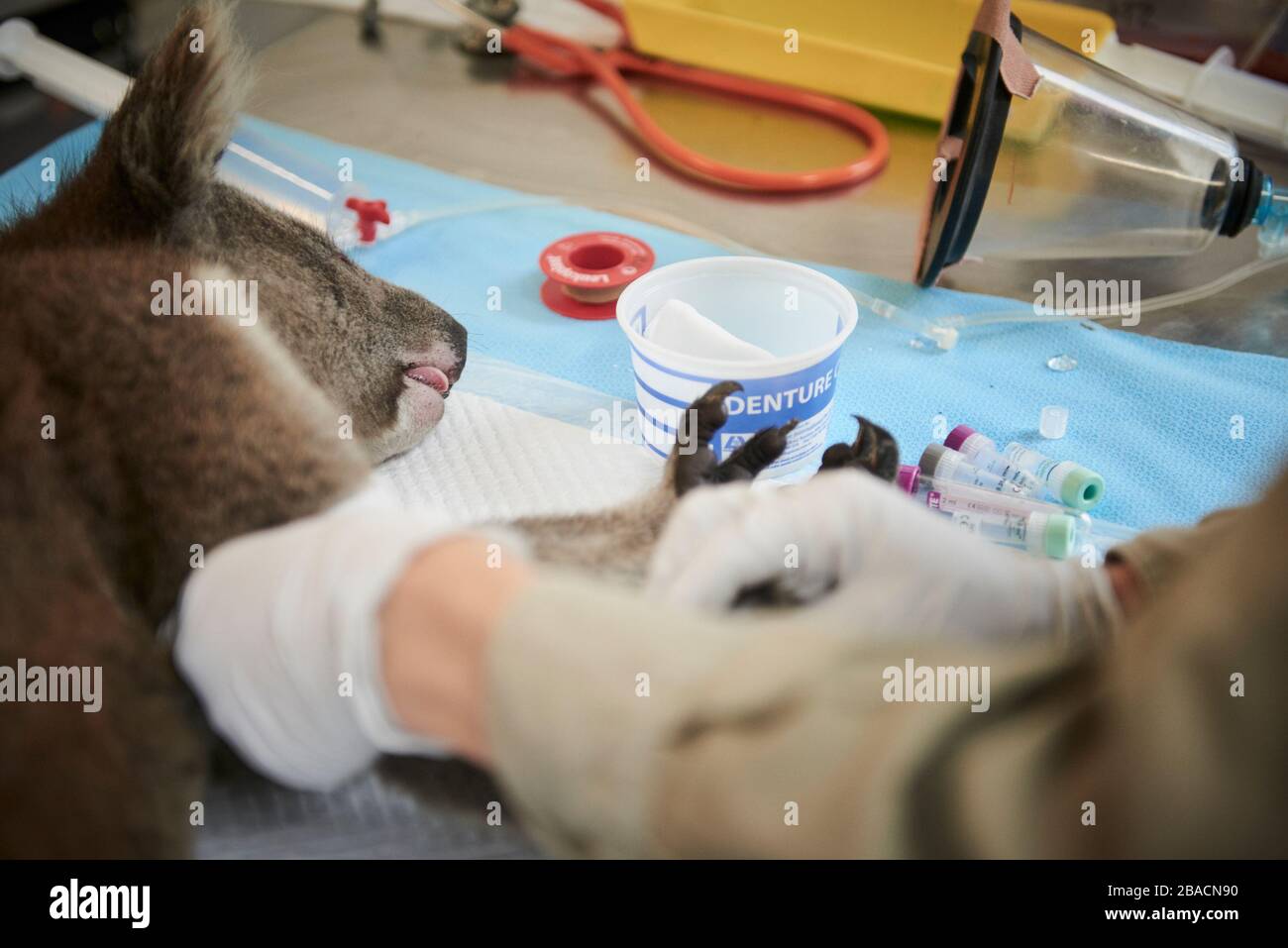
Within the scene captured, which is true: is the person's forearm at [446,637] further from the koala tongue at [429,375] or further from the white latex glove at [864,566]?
the koala tongue at [429,375]

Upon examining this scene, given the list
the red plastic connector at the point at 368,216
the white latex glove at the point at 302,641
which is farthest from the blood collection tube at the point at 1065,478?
the red plastic connector at the point at 368,216

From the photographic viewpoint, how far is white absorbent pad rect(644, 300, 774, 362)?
1.08 meters

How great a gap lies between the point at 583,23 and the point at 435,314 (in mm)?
1281

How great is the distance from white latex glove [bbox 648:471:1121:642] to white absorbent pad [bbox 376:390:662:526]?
354 mm

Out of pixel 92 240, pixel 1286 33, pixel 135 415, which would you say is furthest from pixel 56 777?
pixel 1286 33

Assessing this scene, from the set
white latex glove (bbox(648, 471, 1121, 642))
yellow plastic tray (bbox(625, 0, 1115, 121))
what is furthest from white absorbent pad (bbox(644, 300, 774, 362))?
yellow plastic tray (bbox(625, 0, 1115, 121))

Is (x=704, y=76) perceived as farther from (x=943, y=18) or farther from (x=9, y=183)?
(x=9, y=183)

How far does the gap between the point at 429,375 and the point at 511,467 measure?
13cm

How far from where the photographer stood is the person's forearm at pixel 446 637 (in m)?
0.49

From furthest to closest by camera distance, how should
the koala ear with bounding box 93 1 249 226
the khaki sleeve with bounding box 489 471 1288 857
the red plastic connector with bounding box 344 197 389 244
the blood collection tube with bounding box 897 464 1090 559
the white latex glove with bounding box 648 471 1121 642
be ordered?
the red plastic connector with bounding box 344 197 389 244 → the blood collection tube with bounding box 897 464 1090 559 → the koala ear with bounding box 93 1 249 226 → the white latex glove with bounding box 648 471 1121 642 → the khaki sleeve with bounding box 489 471 1288 857

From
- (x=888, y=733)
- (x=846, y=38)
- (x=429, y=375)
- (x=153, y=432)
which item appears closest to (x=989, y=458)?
(x=429, y=375)

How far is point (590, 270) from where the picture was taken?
56.7 inches

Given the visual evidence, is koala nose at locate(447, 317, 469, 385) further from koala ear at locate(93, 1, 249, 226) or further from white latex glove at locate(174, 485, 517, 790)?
white latex glove at locate(174, 485, 517, 790)
